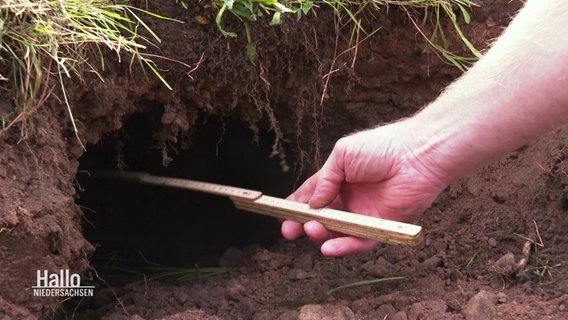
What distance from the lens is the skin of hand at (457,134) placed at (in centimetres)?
137

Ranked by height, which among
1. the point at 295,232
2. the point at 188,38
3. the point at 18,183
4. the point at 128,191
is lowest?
the point at 128,191

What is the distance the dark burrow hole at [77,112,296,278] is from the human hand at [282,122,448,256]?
3.45 ft

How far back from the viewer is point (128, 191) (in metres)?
3.07

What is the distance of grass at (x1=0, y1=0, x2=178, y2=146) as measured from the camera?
5.17 ft

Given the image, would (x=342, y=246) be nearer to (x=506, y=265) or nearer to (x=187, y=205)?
(x=506, y=265)

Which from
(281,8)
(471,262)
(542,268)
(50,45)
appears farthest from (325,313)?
(50,45)

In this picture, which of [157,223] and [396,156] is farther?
[157,223]

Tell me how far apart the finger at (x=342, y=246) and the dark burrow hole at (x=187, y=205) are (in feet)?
3.59

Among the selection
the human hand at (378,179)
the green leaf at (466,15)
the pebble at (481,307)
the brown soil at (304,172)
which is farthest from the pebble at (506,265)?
the green leaf at (466,15)

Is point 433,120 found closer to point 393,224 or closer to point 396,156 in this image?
point 396,156

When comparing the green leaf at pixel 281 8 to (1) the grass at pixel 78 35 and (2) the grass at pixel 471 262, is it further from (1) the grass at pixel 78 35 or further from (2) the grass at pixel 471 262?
(2) the grass at pixel 471 262

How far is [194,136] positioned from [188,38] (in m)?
1.03

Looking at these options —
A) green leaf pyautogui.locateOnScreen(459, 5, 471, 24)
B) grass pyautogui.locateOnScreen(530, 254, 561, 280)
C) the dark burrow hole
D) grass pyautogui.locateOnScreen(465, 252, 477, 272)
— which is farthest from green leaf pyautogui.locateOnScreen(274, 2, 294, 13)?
grass pyautogui.locateOnScreen(530, 254, 561, 280)

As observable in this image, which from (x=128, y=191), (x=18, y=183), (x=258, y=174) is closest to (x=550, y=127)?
(x=18, y=183)
